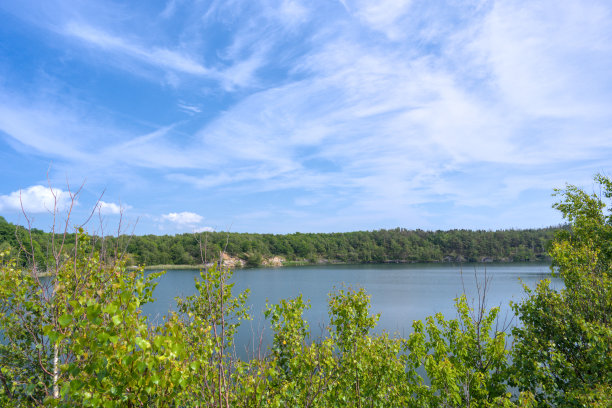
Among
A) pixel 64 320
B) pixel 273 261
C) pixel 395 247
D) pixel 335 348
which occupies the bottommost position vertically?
pixel 273 261

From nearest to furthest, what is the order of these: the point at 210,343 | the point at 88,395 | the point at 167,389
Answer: the point at 88,395 < the point at 167,389 < the point at 210,343

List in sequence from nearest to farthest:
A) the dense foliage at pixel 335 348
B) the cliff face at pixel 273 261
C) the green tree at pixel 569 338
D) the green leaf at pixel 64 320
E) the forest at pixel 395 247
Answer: the green leaf at pixel 64 320, the dense foliage at pixel 335 348, the green tree at pixel 569 338, the cliff face at pixel 273 261, the forest at pixel 395 247

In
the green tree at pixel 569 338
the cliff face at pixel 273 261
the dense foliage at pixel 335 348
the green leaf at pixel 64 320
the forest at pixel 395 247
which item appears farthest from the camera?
the forest at pixel 395 247

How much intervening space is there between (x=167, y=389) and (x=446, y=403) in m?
5.41

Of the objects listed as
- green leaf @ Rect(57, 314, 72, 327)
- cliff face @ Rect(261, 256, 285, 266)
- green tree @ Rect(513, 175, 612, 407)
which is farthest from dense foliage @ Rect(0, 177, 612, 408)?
cliff face @ Rect(261, 256, 285, 266)

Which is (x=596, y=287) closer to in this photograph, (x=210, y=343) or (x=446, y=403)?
(x=446, y=403)

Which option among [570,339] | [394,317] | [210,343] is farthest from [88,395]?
[394,317]

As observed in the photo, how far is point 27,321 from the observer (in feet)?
16.6

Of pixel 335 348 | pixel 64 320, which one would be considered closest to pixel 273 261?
pixel 335 348

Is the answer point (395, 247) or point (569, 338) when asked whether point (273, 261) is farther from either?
point (569, 338)

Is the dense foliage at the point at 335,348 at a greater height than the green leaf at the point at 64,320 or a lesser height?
lesser

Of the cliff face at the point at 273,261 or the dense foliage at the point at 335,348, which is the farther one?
the cliff face at the point at 273,261

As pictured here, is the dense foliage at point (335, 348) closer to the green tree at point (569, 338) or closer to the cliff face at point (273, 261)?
the green tree at point (569, 338)

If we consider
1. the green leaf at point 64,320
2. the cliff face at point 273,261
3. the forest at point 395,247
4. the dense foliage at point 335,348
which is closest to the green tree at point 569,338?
the dense foliage at point 335,348
